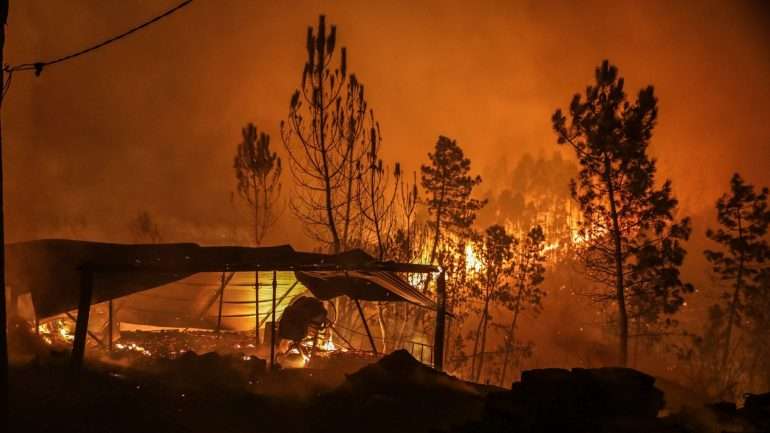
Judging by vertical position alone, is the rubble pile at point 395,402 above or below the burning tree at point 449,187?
below

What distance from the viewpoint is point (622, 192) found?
2342 centimetres

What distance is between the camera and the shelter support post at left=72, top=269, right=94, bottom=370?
34.5 ft

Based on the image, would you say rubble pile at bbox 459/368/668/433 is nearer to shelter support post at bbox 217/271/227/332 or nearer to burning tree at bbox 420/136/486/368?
shelter support post at bbox 217/271/227/332

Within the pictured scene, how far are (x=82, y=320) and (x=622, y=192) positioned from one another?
20486 mm

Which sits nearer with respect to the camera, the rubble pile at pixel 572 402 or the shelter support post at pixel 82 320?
the rubble pile at pixel 572 402

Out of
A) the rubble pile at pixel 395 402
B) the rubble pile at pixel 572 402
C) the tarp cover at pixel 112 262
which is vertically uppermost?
the tarp cover at pixel 112 262

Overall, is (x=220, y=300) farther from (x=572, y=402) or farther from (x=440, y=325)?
(x=572, y=402)

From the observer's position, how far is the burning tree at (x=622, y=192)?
74.2ft

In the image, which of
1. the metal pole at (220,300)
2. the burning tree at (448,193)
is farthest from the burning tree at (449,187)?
the metal pole at (220,300)

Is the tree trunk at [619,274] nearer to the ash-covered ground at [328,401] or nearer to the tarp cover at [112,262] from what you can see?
the ash-covered ground at [328,401]

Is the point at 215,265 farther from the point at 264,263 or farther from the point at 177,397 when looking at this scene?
the point at 177,397

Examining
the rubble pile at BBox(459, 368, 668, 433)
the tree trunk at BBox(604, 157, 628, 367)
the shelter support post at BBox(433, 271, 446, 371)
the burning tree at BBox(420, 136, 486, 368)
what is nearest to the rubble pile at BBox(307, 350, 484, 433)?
the rubble pile at BBox(459, 368, 668, 433)

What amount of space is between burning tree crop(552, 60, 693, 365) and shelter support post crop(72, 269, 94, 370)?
60.2 feet

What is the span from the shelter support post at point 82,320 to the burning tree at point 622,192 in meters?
18.3
